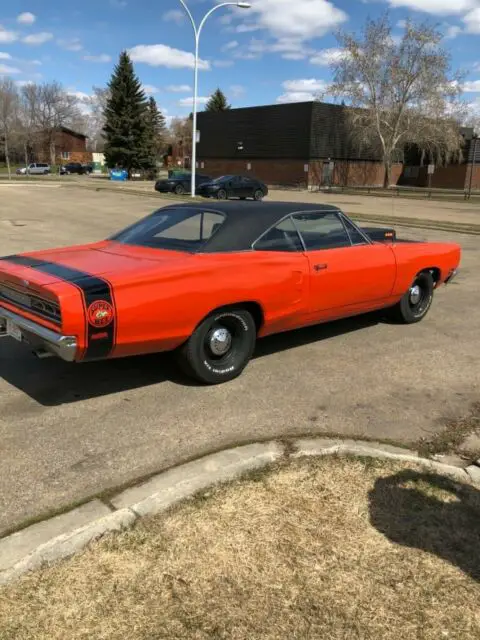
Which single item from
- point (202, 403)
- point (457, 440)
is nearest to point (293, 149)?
point (202, 403)

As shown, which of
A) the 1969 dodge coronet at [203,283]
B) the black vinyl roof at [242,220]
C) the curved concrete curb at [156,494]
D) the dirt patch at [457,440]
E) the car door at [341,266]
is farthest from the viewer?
the car door at [341,266]

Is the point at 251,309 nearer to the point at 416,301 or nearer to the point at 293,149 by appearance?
the point at 416,301

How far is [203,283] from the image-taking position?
410 centimetres

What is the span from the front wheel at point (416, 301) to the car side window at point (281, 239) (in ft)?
6.26

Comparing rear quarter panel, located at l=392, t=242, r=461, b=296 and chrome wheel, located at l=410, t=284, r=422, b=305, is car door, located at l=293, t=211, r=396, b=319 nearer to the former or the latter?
rear quarter panel, located at l=392, t=242, r=461, b=296

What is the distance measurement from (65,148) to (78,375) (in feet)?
326

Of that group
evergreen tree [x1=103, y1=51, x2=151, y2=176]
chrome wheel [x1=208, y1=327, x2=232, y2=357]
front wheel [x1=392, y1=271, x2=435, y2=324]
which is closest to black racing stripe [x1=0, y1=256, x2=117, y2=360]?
chrome wheel [x1=208, y1=327, x2=232, y2=357]

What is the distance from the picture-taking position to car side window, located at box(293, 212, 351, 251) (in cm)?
507

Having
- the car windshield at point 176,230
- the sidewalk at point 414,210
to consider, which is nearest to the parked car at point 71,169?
the sidewalk at point 414,210

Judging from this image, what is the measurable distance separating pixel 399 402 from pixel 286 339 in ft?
5.73

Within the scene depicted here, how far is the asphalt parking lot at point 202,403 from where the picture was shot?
10.7 ft

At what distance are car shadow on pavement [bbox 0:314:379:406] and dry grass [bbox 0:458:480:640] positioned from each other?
5.69 ft

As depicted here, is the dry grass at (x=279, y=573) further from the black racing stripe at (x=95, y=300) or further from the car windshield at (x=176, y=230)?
the car windshield at (x=176, y=230)

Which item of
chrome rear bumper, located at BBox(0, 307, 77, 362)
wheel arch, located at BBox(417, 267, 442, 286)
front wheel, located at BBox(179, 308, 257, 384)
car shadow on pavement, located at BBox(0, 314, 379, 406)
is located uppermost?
wheel arch, located at BBox(417, 267, 442, 286)
